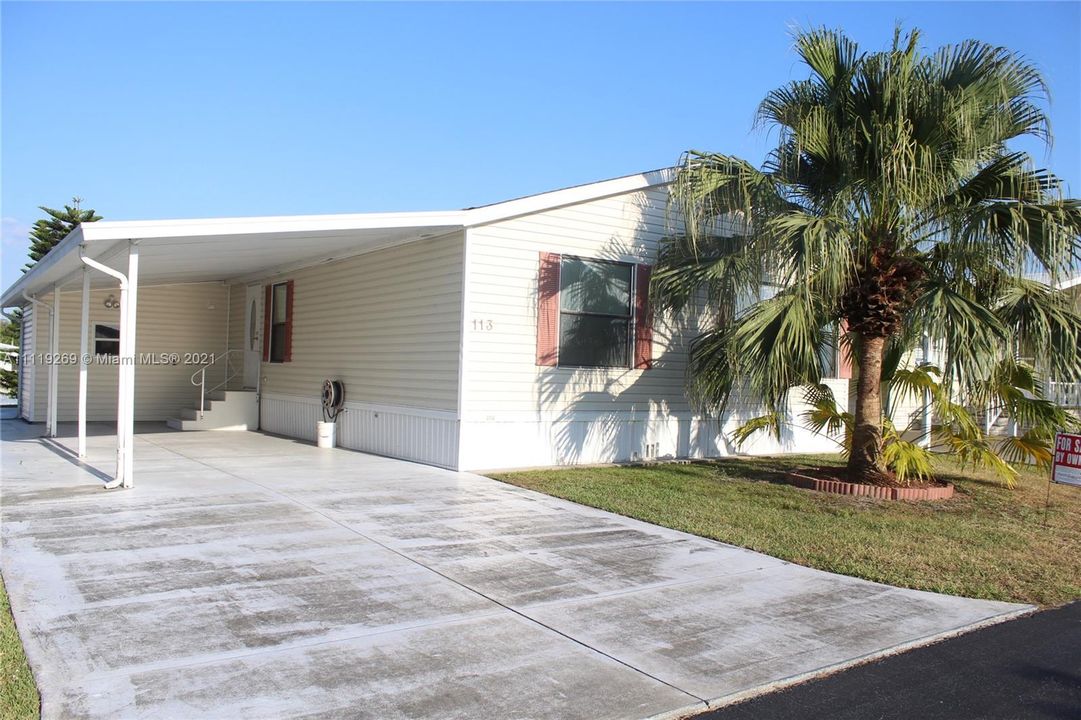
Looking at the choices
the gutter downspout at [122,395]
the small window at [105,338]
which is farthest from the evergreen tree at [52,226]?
the gutter downspout at [122,395]

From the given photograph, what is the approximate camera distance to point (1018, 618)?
220 inches

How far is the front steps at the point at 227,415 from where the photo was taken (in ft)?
51.9

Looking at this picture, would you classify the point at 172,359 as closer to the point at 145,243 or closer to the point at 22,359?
the point at 22,359

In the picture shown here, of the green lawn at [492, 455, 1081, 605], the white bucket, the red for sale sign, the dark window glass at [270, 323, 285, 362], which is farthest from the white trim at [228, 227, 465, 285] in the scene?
the red for sale sign

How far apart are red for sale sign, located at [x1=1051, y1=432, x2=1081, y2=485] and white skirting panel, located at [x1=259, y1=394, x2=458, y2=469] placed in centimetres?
650

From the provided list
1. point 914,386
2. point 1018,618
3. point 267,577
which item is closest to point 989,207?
point 914,386

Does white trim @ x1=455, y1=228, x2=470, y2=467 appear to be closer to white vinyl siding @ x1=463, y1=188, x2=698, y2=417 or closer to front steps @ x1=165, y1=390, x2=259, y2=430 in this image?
white vinyl siding @ x1=463, y1=188, x2=698, y2=417

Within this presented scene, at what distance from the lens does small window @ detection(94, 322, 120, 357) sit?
55.5 ft

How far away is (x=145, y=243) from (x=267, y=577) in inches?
181

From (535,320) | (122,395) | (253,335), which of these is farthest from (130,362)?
(253,335)

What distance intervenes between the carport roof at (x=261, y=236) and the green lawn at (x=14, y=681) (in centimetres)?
447

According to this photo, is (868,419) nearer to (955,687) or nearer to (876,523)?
(876,523)

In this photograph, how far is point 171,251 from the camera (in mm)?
10109

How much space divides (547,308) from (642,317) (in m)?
1.60
